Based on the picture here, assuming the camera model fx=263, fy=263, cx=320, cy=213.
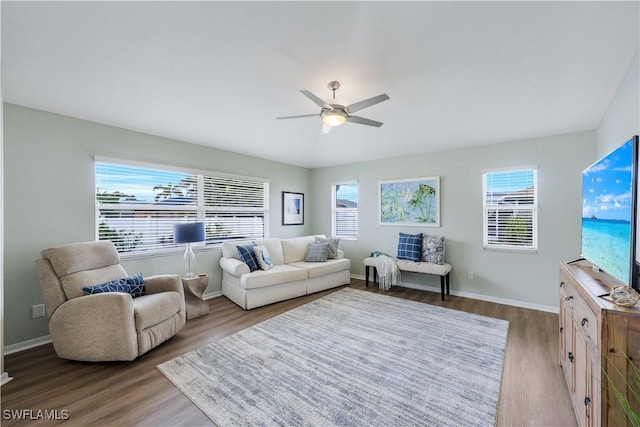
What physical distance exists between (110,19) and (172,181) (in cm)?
260

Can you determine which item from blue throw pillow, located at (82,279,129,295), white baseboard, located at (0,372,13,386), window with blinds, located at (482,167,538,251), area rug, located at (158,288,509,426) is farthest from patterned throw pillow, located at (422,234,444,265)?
white baseboard, located at (0,372,13,386)

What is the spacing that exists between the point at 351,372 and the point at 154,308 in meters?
1.95

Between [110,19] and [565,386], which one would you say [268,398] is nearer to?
[565,386]

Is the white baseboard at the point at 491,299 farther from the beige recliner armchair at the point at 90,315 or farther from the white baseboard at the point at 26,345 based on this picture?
the white baseboard at the point at 26,345

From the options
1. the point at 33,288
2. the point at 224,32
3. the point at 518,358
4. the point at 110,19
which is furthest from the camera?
the point at 33,288

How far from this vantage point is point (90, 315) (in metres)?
2.32

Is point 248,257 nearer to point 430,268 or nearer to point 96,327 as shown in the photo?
point 96,327

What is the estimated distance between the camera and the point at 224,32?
1745mm

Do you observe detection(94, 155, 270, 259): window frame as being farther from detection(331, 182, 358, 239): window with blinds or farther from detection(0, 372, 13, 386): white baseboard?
detection(331, 182, 358, 239): window with blinds

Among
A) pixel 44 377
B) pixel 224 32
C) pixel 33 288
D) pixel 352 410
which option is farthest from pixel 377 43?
pixel 33 288

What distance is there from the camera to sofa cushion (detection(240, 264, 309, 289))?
12.2 ft

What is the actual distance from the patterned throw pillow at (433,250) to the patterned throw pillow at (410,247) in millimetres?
87

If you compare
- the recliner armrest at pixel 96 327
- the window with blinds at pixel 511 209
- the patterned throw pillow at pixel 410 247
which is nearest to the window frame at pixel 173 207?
the recliner armrest at pixel 96 327

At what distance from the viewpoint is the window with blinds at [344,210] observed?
224 inches
